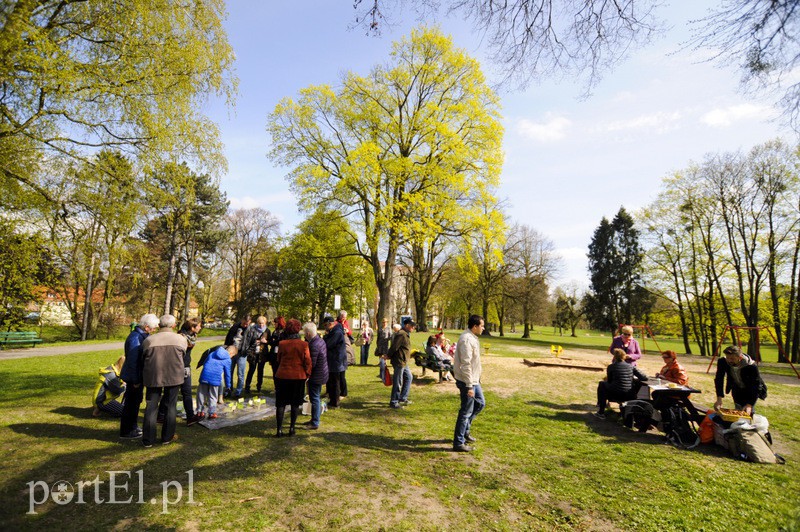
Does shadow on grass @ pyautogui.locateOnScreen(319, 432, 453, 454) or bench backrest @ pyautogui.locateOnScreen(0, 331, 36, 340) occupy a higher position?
bench backrest @ pyautogui.locateOnScreen(0, 331, 36, 340)

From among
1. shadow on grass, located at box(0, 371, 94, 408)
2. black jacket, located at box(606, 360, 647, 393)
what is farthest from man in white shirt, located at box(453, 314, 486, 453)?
shadow on grass, located at box(0, 371, 94, 408)

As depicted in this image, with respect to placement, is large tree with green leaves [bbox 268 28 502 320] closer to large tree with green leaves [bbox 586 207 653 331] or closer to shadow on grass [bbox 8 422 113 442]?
shadow on grass [bbox 8 422 113 442]

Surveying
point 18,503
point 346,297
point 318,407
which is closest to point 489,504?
point 318,407

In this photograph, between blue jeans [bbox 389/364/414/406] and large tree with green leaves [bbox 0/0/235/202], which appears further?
blue jeans [bbox 389/364/414/406]

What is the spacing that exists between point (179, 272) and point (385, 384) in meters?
32.1

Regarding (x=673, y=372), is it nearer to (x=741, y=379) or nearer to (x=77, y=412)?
(x=741, y=379)

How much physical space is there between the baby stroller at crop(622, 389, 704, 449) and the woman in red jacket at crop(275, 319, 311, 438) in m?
6.03

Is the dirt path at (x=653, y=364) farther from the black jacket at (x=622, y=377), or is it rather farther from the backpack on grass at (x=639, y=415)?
the backpack on grass at (x=639, y=415)

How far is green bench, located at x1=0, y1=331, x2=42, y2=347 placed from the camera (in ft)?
57.0

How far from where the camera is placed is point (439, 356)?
11.1 m

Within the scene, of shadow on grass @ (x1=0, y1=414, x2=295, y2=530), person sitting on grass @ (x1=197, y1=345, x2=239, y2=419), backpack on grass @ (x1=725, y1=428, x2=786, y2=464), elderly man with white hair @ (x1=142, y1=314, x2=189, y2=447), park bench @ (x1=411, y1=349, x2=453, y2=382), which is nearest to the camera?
shadow on grass @ (x1=0, y1=414, x2=295, y2=530)

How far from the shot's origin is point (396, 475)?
473 centimetres

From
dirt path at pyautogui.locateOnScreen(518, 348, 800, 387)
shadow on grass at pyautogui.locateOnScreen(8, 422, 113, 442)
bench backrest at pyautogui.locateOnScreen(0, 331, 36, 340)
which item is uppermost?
bench backrest at pyautogui.locateOnScreen(0, 331, 36, 340)

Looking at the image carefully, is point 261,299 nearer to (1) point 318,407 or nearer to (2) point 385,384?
(2) point 385,384
